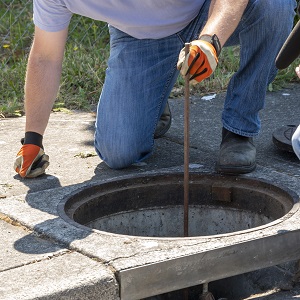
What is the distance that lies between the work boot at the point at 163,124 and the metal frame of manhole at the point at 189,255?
129cm

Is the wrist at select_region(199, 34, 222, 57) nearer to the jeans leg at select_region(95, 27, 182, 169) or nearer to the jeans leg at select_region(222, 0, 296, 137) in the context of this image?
the jeans leg at select_region(222, 0, 296, 137)

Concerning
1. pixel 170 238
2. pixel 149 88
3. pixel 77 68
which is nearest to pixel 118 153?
pixel 149 88

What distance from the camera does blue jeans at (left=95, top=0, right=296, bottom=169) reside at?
3.56 meters

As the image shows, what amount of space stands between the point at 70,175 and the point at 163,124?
773mm

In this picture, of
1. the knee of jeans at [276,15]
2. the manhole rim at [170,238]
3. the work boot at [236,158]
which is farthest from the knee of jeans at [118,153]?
the knee of jeans at [276,15]

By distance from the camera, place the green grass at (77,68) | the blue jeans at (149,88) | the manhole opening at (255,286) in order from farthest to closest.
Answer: the green grass at (77,68)
the blue jeans at (149,88)
the manhole opening at (255,286)

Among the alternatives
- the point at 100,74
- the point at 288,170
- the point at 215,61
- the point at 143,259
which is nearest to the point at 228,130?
the point at 288,170

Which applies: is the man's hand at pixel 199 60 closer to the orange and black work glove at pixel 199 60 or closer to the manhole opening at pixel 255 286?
the orange and black work glove at pixel 199 60

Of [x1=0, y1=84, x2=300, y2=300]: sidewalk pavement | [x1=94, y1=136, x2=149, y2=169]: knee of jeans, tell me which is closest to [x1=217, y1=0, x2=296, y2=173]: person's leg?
[x1=0, y1=84, x2=300, y2=300]: sidewalk pavement

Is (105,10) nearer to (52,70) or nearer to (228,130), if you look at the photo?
(52,70)

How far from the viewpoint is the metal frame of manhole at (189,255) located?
2457mm

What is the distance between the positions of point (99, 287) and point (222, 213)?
1.10 metres

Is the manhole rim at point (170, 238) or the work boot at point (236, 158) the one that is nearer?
the manhole rim at point (170, 238)

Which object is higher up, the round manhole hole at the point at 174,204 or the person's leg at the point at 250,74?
the person's leg at the point at 250,74
